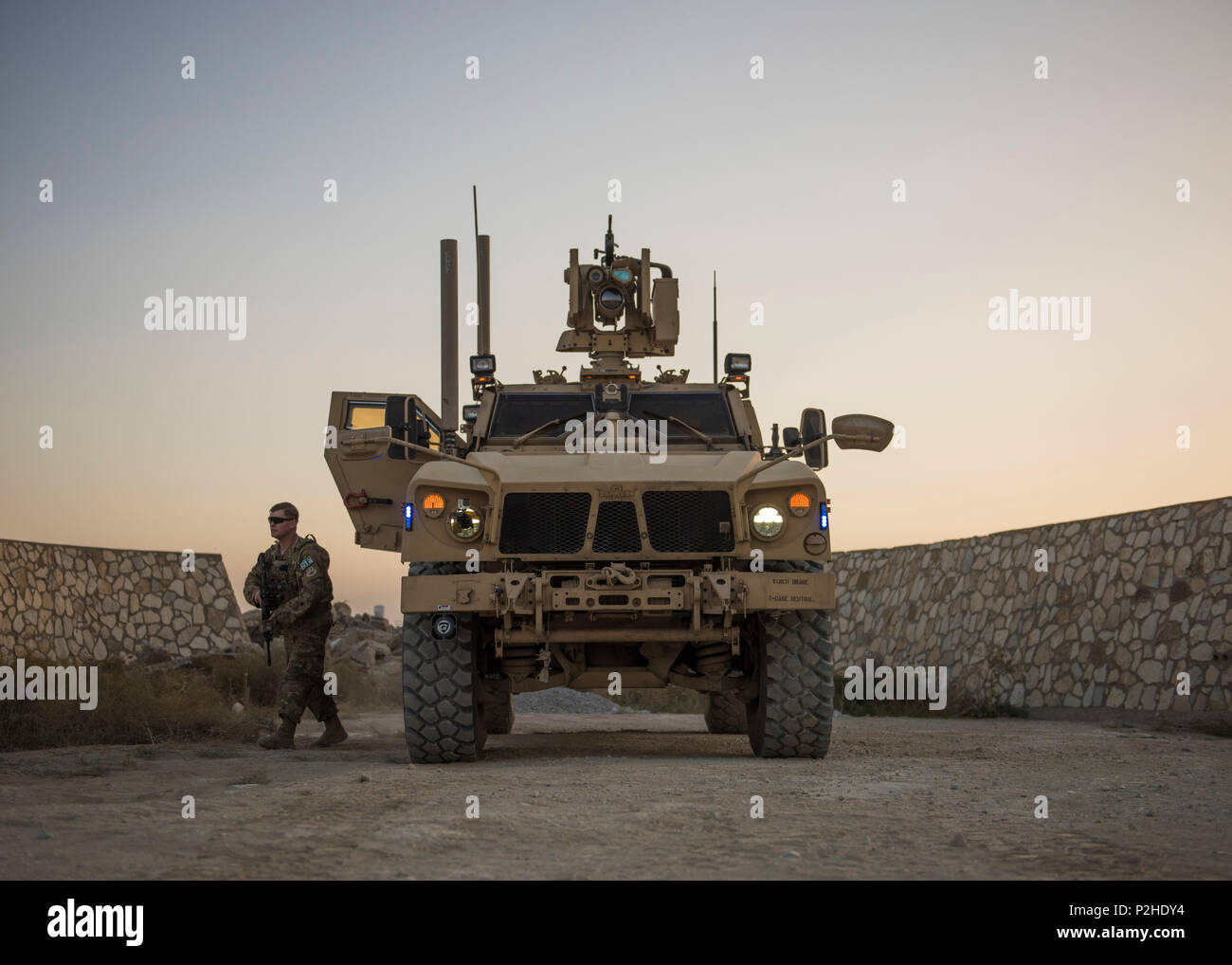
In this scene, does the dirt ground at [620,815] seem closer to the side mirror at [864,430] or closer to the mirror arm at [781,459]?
the mirror arm at [781,459]

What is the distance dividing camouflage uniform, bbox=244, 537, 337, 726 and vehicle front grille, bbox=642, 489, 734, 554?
3.13 m

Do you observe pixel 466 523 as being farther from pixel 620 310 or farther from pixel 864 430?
pixel 620 310

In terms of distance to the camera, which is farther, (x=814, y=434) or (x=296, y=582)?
(x=296, y=582)

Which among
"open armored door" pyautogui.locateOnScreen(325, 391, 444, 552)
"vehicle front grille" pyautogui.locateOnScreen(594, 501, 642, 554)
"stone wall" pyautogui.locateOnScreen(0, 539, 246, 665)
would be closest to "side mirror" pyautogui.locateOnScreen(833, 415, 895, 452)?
"vehicle front grille" pyautogui.locateOnScreen(594, 501, 642, 554)

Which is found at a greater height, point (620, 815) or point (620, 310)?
point (620, 310)

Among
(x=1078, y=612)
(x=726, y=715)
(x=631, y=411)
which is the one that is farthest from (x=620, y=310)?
(x=1078, y=612)

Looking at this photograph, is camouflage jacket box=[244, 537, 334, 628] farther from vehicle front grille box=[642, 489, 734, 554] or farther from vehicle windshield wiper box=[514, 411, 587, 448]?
vehicle front grille box=[642, 489, 734, 554]

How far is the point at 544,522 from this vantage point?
7828 mm

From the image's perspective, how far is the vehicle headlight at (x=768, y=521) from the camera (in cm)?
786

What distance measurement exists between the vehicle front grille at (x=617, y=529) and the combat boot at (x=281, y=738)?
10.9 ft

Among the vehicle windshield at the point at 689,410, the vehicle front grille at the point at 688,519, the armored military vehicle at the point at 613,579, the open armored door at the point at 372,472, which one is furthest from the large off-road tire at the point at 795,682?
the open armored door at the point at 372,472

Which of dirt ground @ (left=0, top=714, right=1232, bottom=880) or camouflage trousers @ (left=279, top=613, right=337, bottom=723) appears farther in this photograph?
camouflage trousers @ (left=279, top=613, right=337, bottom=723)

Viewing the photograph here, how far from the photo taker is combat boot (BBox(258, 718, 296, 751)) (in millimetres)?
9688

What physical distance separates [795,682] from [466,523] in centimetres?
219
